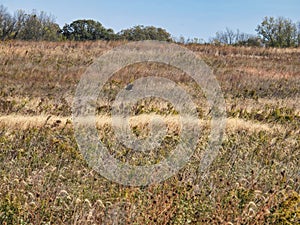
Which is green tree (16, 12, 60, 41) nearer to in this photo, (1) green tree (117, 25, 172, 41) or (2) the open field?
(1) green tree (117, 25, 172, 41)

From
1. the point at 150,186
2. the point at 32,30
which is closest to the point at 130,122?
the point at 150,186

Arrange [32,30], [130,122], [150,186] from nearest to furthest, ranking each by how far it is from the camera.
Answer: [150,186]
[130,122]
[32,30]

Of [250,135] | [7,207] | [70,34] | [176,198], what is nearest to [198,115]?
[250,135]

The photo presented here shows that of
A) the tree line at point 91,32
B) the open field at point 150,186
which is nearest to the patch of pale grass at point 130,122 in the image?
the open field at point 150,186

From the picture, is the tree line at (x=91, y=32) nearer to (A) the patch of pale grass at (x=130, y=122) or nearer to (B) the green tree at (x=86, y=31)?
(B) the green tree at (x=86, y=31)

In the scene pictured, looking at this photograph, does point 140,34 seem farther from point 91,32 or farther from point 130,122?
point 130,122

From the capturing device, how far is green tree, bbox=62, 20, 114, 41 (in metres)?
50.1

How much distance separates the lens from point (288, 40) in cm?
5550

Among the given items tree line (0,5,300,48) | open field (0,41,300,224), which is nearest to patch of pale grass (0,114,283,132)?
open field (0,41,300,224)

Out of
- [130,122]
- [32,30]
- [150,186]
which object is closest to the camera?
[150,186]

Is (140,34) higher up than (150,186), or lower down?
higher up

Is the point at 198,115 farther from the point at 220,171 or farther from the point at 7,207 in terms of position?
the point at 7,207

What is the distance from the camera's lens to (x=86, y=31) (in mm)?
50438

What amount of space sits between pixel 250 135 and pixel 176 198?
14.3 feet
